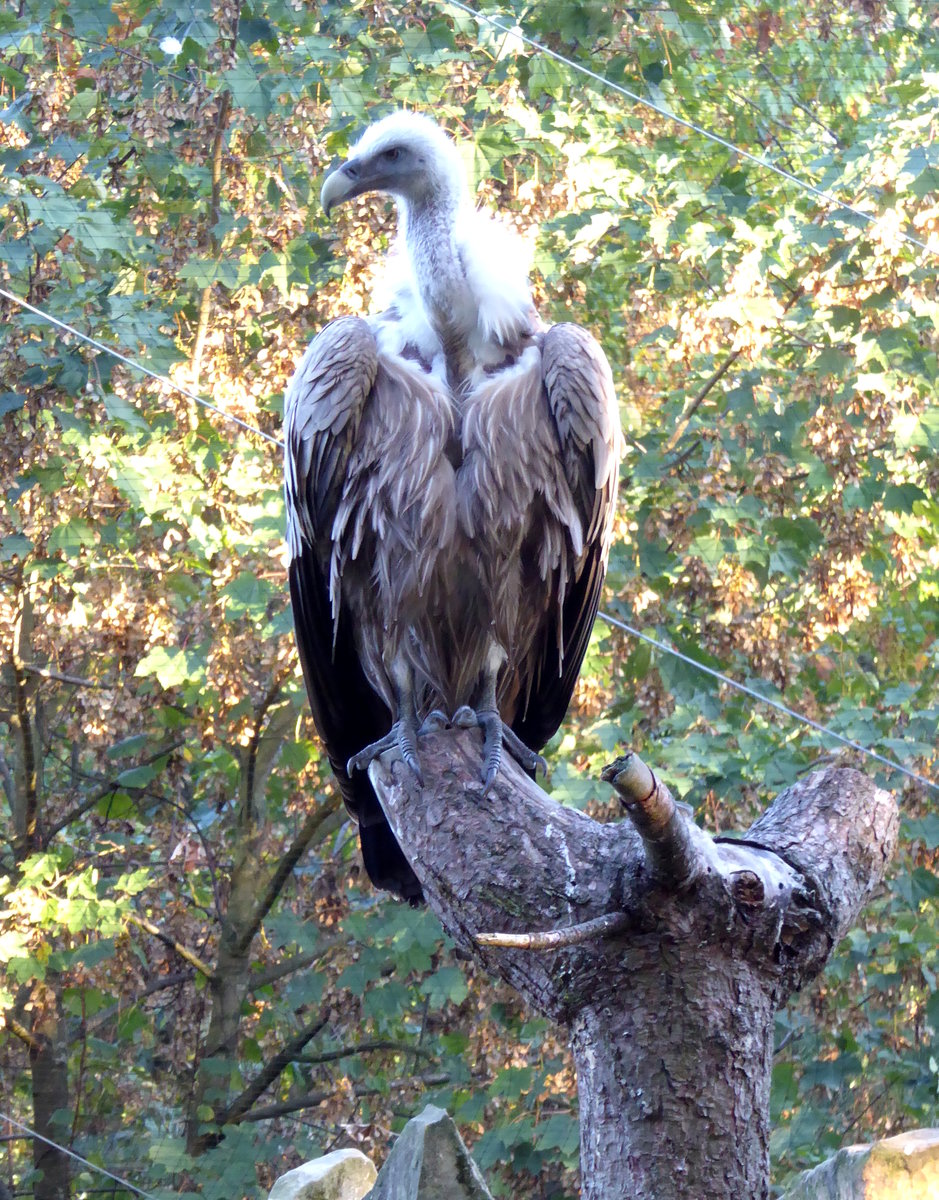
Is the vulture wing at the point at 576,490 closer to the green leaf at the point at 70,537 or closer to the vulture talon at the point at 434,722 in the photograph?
the vulture talon at the point at 434,722

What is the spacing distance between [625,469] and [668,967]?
335 cm

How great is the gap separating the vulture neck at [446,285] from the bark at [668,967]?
1449 millimetres

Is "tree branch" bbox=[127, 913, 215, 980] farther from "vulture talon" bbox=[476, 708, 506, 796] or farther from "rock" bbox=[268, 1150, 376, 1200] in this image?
"vulture talon" bbox=[476, 708, 506, 796]

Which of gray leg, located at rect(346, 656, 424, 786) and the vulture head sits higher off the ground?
the vulture head

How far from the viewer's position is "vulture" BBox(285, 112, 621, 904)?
→ 119 inches

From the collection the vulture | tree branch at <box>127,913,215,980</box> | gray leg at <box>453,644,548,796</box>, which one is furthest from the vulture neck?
tree branch at <box>127,913,215,980</box>

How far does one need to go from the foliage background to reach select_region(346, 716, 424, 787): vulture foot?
161 cm

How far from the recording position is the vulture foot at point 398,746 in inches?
104

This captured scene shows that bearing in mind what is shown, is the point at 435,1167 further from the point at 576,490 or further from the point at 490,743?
the point at 576,490

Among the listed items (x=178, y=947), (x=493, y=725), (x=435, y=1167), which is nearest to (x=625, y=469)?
(x=493, y=725)

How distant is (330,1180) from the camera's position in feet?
9.34

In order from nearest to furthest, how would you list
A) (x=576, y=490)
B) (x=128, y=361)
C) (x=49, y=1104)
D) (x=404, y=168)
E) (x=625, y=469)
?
(x=576, y=490)
(x=404, y=168)
(x=128, y=361)
(x=625, y=469)
(x=49, y=1104)

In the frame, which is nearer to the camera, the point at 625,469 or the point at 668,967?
the point at 668,967

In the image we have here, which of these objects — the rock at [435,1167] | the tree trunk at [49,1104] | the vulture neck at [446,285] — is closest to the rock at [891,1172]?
the rock at [435,1167]
